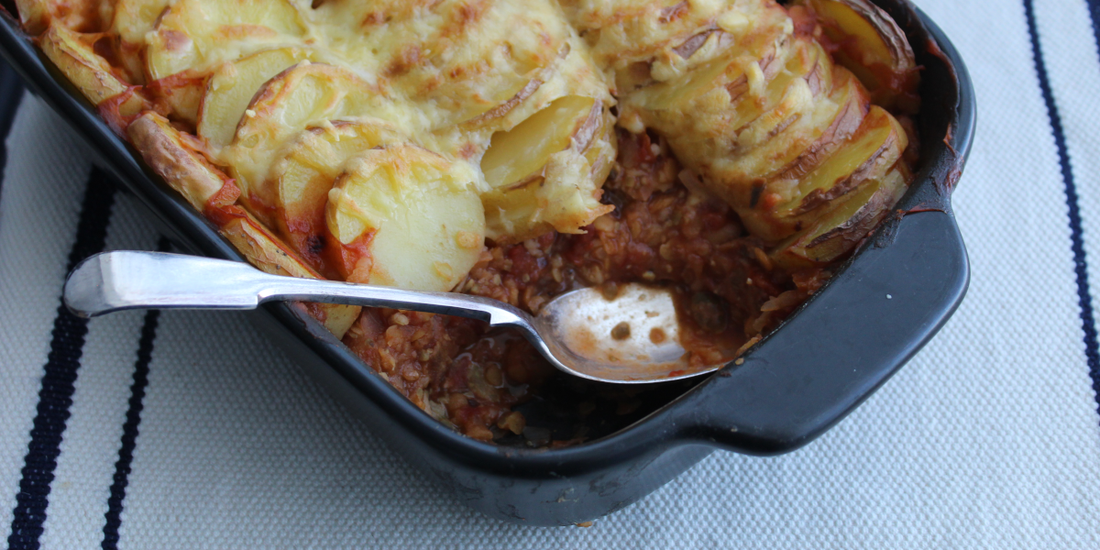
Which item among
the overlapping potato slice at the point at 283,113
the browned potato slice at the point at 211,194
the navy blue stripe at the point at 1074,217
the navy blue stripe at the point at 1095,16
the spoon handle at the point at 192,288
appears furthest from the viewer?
the navy blue stripe at the point at 1095,16

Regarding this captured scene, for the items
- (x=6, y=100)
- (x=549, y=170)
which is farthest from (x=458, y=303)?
(x=6, y=100)

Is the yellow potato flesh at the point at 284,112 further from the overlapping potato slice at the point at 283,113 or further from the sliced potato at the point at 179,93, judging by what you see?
the sliced potato at the point at 179,93

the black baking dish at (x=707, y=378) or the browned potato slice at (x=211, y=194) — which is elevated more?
the browned potato slice at (x=211, y=194)

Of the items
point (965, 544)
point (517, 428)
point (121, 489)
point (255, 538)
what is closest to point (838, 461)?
point (965, 544)

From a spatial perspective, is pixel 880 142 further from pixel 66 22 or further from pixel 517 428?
pixel 66 22

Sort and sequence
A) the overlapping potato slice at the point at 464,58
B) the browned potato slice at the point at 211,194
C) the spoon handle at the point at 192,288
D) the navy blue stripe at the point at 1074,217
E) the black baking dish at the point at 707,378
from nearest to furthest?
the spoon handle at the point at 192,288 < the black baking dish at the point at 707,378 < the browned potato slice at the point at 211,194 < the overlapping potato slice at the point at 464,58 < the navy blue stripe at the point at 1074,217

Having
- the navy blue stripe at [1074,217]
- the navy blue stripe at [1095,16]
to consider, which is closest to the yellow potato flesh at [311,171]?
the navy blue stripe at [1074,217]
